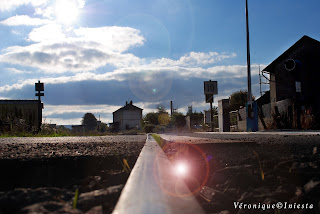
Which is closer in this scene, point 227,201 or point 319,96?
point 227,201

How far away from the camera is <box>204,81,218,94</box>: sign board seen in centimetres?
1670

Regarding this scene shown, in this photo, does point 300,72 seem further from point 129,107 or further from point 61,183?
point 129,107

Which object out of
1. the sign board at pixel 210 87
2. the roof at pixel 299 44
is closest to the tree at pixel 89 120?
the roof at pixel 299 44

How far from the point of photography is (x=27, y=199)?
87 cm

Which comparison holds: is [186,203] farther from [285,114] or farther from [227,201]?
[285,114]

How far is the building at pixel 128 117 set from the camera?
3204 inches

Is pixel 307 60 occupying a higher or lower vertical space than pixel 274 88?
higher

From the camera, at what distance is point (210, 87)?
16797mm

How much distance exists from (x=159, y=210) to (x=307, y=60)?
92.4ft

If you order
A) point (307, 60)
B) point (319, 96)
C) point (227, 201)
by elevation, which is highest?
point (307, 60)

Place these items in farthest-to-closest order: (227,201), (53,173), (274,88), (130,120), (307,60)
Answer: (130,120) < (274,88) < (307,60) < (53,173) < (227,201)

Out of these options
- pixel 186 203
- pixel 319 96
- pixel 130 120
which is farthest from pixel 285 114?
pixel 130 120

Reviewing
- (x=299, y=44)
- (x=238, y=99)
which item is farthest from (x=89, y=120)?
(x=299, y=44)

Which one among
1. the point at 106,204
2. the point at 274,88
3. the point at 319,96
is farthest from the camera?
the point at 274,88
